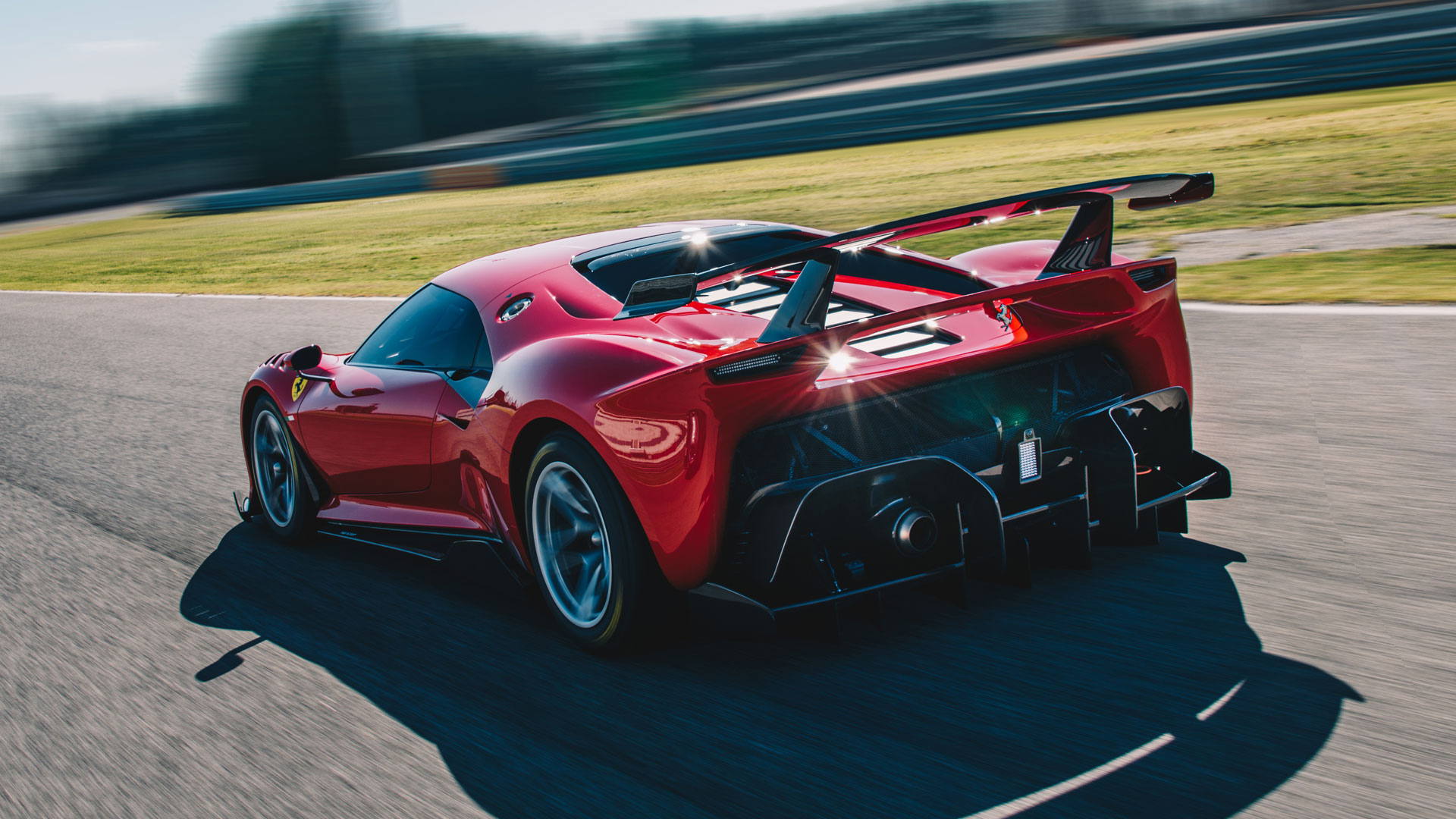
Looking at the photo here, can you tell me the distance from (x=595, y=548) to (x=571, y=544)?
0.10 m

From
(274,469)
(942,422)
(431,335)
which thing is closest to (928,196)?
(274,469)

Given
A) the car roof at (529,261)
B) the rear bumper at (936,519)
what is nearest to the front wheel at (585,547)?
the rear bumper at (936,519)

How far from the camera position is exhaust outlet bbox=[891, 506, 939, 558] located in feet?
9.70

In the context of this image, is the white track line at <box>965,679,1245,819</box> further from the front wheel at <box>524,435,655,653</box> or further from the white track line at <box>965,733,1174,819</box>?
the front wheel at <box>524,435,655,653</box>

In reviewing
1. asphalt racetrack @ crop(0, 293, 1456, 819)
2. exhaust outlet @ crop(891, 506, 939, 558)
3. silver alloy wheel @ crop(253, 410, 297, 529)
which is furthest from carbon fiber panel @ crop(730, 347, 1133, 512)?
silver alloy wheel @ crop(253, 410, 297, 529)

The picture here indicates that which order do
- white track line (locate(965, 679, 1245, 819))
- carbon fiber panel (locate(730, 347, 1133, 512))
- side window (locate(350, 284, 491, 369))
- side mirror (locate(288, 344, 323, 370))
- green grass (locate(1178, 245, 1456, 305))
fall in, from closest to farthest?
white track line (locate(965, 679, 1245, 819)) < carbon fiber panel (locate(730, 347, 1133, 512)) < side window (locate(350, 284, 491, 369)) < side mirror (locate(288, 344, 323, 370)) < green grass (locate(1178, 245, 1456, 305))

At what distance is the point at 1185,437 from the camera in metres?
3.48

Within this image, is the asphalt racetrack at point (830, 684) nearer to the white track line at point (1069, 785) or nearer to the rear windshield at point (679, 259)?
the white track line at point (1069, 785)

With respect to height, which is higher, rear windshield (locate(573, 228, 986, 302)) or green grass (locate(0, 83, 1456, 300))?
rear windshield (locate(573, 228, 986, 302))

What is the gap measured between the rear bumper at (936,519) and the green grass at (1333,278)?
4.45 m

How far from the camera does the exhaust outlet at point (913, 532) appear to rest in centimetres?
296

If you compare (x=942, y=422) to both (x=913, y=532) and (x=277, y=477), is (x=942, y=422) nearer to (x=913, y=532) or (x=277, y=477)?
(x=913, y=532)

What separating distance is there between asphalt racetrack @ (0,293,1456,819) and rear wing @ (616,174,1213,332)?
0.84 metres

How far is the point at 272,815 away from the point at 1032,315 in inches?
88.8
